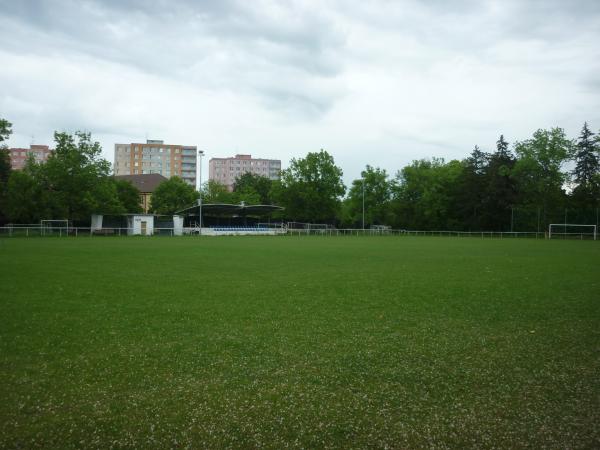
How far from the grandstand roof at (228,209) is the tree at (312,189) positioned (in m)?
7.61

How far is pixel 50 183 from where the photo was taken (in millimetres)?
54250

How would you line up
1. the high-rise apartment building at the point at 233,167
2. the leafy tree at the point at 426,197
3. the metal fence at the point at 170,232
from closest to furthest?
the metal fence at the point at 170,232 → the leafy tree at the point at 426,197 → the high-rise apartment building at the point at 233,167

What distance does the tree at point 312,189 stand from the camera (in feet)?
261

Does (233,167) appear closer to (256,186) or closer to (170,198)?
(256,186)

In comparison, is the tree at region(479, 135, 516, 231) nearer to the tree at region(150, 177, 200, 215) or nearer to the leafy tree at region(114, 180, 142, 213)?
the tree at region(150, 177, 200, 215)

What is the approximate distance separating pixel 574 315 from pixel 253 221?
77.6 m

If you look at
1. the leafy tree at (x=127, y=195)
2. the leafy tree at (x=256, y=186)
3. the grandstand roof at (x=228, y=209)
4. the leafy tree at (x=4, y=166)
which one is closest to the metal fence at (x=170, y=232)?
the grandstand roof at (x=228, y=209)

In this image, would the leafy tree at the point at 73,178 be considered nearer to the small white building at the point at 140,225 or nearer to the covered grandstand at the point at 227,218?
the small white building at the point at 140,225

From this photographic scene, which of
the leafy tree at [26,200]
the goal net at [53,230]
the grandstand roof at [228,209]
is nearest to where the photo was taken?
the goal net at [53,230]

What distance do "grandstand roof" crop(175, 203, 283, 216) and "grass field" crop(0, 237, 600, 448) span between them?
183 feet

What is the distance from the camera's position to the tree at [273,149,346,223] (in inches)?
3130

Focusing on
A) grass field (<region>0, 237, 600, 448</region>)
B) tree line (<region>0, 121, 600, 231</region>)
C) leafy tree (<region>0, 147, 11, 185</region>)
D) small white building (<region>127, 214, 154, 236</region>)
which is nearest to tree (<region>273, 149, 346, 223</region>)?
tree line (<region>0, 121, 600, 231</region>)

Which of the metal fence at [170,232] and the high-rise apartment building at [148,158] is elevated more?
the high-rise apartment building at [148,158]

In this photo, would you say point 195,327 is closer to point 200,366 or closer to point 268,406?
point 200,366
